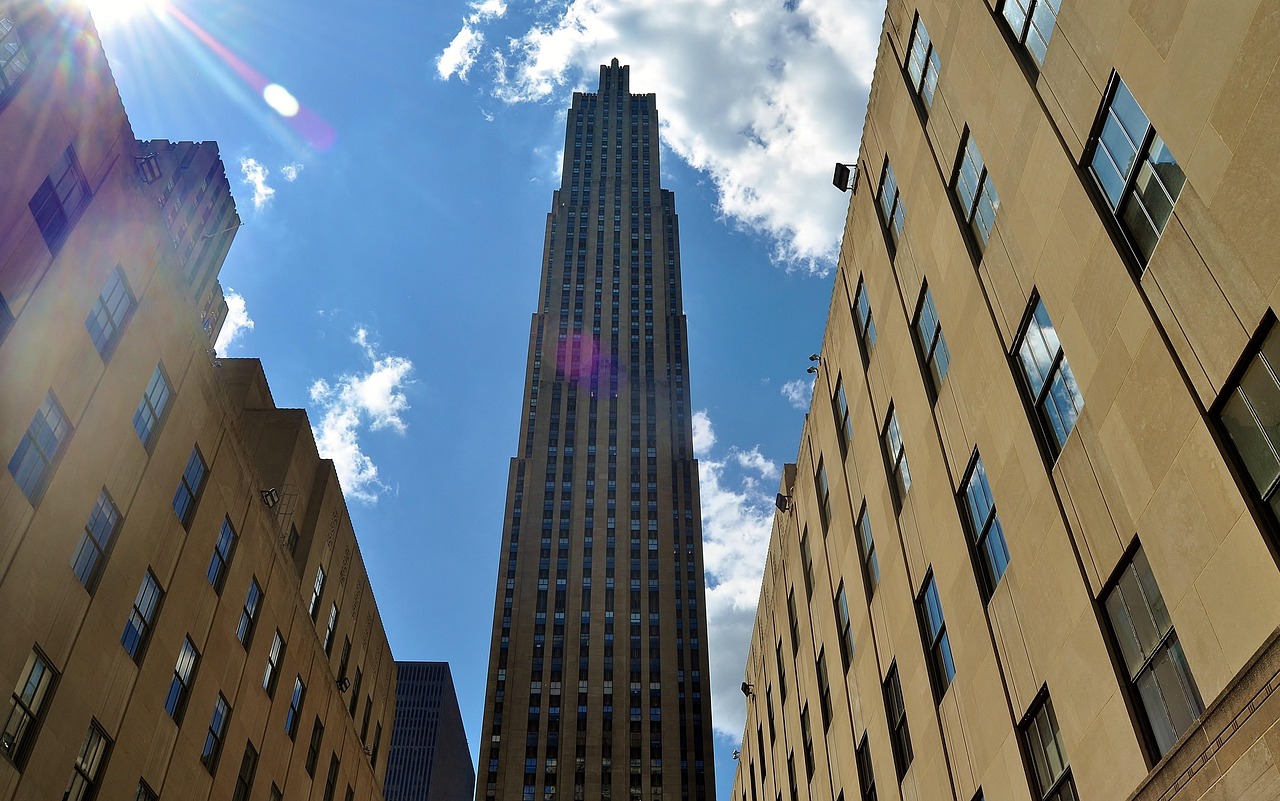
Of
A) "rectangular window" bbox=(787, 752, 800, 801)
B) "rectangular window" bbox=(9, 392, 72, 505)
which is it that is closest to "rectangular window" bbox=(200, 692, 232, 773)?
"rectangular window" bbox=(9, 392, 72, 505)

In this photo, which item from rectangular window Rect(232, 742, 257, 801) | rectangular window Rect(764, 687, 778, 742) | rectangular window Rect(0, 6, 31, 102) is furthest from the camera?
rectangular window Rect(764, 687, 778, 742)

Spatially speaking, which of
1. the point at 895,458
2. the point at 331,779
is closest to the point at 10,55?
the point at 895,458

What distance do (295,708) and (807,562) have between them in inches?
846

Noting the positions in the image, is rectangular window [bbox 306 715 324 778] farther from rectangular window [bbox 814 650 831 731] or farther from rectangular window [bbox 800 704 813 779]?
rectangular window [bbox 814 650 831 731]

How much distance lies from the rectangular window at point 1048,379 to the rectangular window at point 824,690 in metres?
17.7

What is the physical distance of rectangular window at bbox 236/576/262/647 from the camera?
3234cm

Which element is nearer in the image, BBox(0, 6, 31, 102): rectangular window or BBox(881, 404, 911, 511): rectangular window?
BBox(0, 6, 31, 102): rectangular window

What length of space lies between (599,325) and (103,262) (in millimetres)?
127592

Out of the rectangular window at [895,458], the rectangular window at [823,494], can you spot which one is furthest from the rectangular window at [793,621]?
the rectangular window at [895,458]

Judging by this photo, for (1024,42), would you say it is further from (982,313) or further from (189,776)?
(189,776)

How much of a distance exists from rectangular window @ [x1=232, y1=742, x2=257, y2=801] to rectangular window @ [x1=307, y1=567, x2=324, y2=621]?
7.65 metres

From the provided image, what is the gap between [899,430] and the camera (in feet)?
86.6

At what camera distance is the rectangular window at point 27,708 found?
20.0 m

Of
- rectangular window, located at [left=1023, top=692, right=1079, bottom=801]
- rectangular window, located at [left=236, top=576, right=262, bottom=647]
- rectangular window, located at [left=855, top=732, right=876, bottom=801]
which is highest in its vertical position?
rectangular window, located at [left=236, top=576, right=262, bottom=647]
